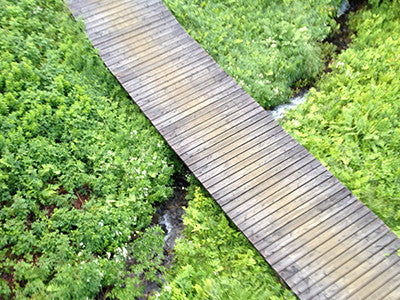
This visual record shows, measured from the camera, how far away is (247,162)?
27.9 feet

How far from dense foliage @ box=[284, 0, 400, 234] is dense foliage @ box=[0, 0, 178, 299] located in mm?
4424

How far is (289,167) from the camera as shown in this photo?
8.48 meters

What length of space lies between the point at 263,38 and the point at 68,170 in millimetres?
8225

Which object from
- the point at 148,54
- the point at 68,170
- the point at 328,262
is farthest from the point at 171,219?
the point at 148,54

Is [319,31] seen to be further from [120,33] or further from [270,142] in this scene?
[120,33]

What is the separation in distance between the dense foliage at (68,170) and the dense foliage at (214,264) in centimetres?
73

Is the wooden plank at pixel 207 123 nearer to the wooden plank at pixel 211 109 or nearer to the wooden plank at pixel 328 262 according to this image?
the wooden plank at pixel 211 109

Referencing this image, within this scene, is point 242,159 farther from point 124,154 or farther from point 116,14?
point 116,14

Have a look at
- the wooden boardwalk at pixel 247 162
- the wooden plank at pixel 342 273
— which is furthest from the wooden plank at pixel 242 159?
the wooden plank at pixel 342 273

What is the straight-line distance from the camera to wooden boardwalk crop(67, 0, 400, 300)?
23.0 ft

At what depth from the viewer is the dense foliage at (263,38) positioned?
11219mm

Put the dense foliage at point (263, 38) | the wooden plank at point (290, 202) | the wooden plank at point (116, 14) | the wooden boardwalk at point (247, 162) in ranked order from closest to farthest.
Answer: the wooden boardwalk at point (247, 162), the wooden plank at point (290, 202), the wooden plank at point (116, 14), the dense foliage at point (263, 38)

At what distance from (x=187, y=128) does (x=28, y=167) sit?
392cm

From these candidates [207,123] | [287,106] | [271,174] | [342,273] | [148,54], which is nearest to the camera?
[342,273]
